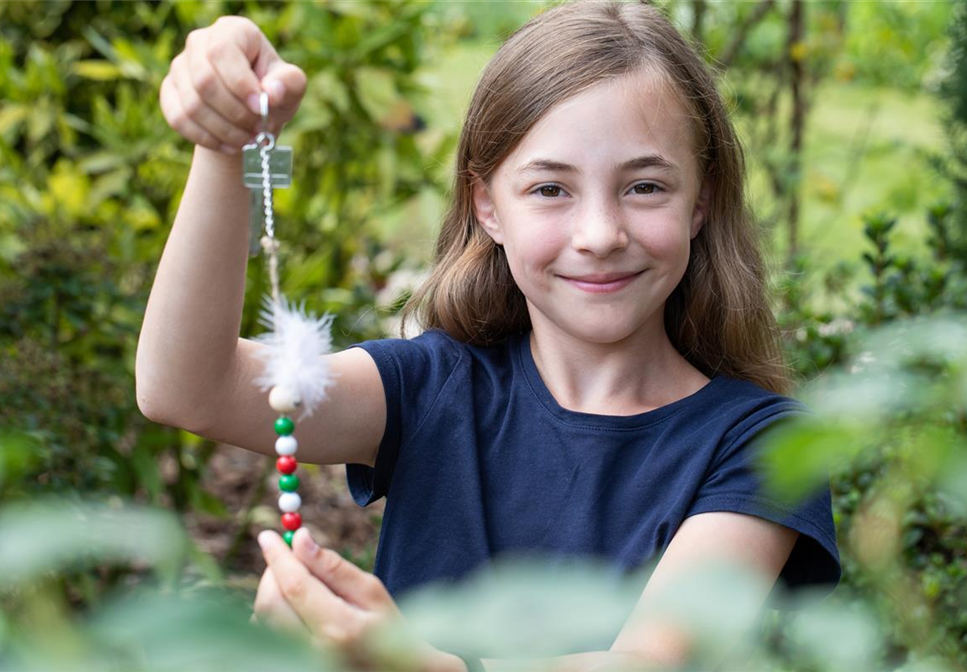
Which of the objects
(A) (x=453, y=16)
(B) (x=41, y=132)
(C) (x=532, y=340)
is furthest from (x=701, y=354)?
(A) (x=453, y=16)

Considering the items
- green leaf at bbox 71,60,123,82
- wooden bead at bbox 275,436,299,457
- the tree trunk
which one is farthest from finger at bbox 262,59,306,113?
the tree trunk

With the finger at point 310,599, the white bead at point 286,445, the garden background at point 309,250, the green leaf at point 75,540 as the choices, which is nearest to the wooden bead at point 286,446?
the white bead at point 286,445

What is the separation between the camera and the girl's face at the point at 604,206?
5.64 feet

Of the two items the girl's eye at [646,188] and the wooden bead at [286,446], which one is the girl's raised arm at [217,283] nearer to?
the wooden bead at [286,446]

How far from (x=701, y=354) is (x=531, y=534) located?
19.5 inches

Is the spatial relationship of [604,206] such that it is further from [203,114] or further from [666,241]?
[203,114]

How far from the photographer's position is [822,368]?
2.70 m

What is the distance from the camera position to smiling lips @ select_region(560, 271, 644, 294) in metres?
1.77

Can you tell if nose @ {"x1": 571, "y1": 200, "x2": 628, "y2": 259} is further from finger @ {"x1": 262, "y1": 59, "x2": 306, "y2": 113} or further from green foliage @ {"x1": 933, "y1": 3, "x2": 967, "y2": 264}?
green foliage @ {"x1": 933, "y1": 3, "x2": 967, "y2": 264}

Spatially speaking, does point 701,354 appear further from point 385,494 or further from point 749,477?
point 385,494

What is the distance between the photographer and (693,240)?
2.07 m

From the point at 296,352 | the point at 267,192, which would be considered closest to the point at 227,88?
the point at 267,192

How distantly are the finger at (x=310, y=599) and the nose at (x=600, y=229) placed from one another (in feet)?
2.75

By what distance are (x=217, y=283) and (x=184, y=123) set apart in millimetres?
219
